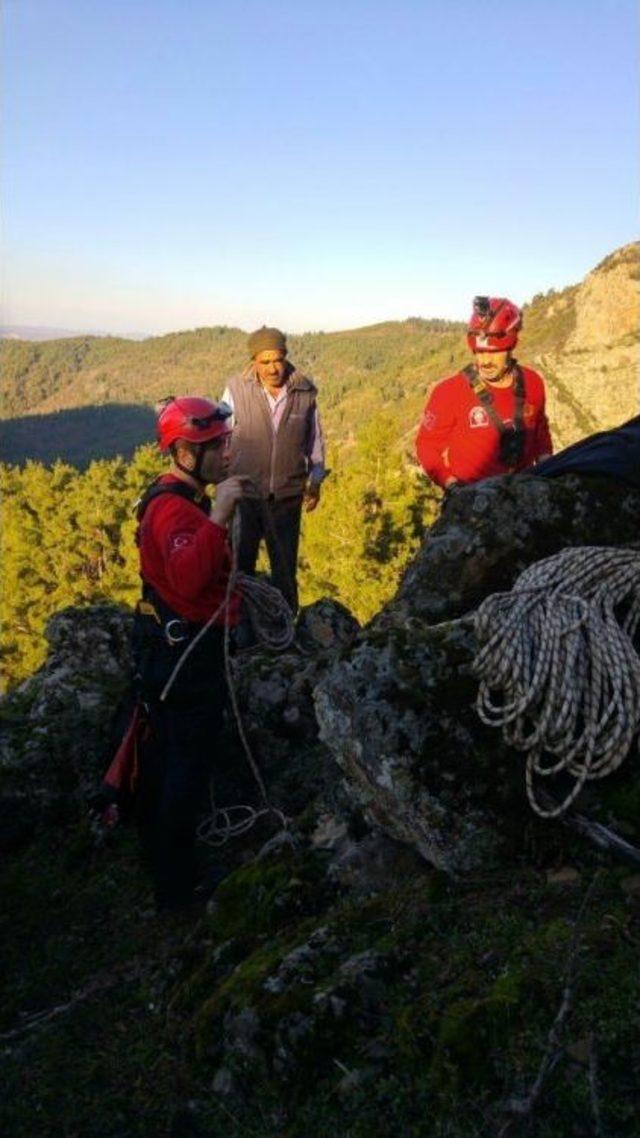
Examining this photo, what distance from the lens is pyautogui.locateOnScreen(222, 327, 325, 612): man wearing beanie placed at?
7227mm

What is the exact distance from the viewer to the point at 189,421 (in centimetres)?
464

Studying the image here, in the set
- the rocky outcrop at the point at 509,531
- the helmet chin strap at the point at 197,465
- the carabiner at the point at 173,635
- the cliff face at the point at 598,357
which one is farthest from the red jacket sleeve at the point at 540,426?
the cliff face at the point at 598,357

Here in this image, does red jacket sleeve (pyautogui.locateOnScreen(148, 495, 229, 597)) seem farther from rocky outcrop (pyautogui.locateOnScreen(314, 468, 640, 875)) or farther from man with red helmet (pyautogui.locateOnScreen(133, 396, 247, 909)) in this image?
rocky outcrop (pyautogui.locateOnScreen(314, 468, 640, 875))

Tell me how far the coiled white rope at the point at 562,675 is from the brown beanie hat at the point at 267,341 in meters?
4.27

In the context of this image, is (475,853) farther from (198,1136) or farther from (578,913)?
(198,1136)

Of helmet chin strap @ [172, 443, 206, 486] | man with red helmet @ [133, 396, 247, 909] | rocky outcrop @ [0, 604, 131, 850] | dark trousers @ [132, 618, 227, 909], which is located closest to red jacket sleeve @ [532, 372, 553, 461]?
man with red helmet @ [133, 396, 247, 909]

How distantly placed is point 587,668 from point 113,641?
571 cm

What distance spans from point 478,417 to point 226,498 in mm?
2258

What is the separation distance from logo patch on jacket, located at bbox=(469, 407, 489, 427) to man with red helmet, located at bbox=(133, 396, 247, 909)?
2070mm

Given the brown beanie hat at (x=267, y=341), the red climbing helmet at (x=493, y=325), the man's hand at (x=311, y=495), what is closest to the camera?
the red climbing helmet at (x=493, y=325)

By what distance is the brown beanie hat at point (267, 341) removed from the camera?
709 centimetres

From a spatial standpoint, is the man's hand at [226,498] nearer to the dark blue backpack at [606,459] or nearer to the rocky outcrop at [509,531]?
the rocky outcrop at [509,531]

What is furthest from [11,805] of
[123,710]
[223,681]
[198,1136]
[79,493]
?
[79,493]

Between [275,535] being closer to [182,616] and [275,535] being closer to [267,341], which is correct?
[267,341]
